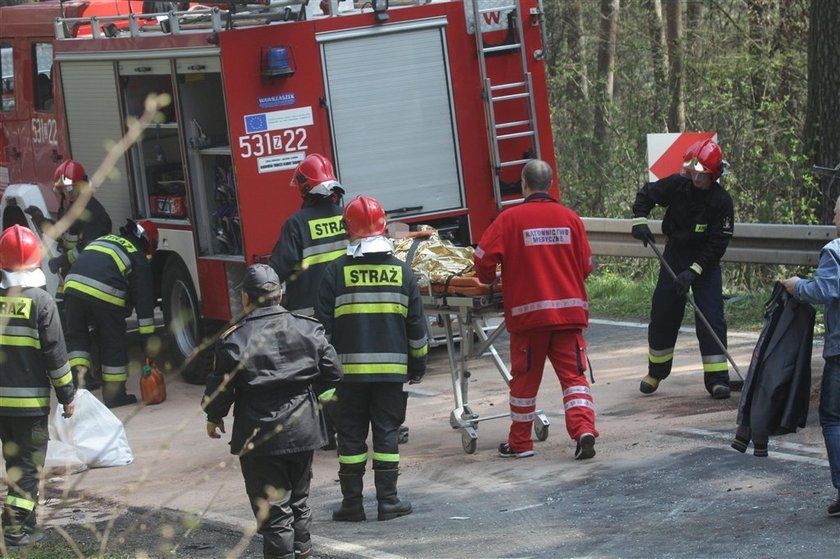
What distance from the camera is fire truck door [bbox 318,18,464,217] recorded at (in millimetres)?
9969

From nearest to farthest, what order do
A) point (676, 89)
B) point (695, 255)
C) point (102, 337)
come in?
point (695, 255) < point (102, 337) < point (676, 89)

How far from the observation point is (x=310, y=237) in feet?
26.5

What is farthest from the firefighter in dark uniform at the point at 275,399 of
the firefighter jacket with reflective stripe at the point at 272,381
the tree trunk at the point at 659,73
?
the tree trunk at the point at 659,73

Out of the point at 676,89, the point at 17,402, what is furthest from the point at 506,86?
the point at 676,89

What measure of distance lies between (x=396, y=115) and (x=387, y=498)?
426 centimetres

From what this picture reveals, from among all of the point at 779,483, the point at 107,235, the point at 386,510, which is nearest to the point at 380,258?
the point at 386,510

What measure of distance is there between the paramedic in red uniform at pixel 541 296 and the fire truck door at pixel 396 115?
109 inches

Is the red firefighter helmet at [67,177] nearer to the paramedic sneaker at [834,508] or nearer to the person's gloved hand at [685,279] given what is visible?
the person's gloved hand at [685,279]

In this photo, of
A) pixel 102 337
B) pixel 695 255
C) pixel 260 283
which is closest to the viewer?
pixel 260 283

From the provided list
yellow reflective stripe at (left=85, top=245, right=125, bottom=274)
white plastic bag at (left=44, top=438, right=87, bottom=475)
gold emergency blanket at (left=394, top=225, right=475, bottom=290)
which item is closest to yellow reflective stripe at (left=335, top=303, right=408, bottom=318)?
gold emergency blanket at (left=394, top=225, right=475, bottom=290)

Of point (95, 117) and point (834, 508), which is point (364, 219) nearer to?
point (834, 508)

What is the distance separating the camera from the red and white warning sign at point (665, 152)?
1095 cm

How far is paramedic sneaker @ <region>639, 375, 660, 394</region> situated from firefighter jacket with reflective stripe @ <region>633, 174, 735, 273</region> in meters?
0.85

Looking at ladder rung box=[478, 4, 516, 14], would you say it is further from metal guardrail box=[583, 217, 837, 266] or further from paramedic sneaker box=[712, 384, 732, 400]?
paramedic sneaker box=[712, 384, 732, 400]
